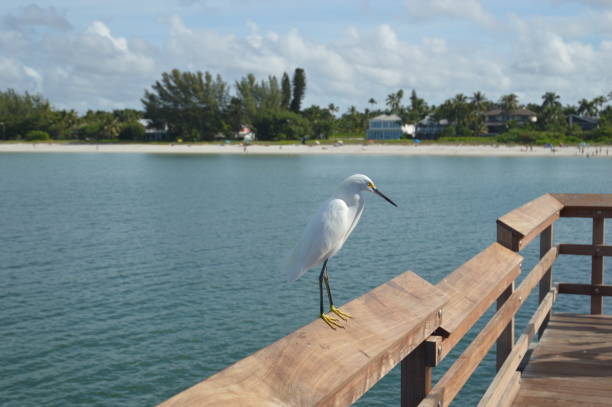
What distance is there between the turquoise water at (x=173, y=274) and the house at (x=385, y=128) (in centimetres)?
6913

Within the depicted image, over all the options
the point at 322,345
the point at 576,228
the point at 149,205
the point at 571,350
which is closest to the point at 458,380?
the point at 322,345

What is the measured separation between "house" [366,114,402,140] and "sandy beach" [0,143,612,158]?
13463mm

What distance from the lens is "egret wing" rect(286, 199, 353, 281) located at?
2646 millimetres

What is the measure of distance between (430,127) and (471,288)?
10959 centimetres

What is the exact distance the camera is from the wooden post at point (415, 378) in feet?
6.49

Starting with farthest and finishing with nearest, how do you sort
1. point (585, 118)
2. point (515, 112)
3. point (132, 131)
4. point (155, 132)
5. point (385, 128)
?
point (385, 128) → point (155, 132) → point (132, 131) → point (585, 118) → point (515, 112)

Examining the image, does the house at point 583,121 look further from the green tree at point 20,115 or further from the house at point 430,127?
the green tree at point 20,115

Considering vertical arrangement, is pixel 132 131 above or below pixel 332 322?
above

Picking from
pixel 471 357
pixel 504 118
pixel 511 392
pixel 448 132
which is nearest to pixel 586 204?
pixel 511 392

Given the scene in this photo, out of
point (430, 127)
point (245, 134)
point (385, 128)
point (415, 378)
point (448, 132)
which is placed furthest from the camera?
point (385, 128)

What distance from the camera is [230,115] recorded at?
102 metres

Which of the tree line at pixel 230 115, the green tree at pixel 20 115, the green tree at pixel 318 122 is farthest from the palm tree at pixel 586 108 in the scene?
the green tree at pixel 20 115

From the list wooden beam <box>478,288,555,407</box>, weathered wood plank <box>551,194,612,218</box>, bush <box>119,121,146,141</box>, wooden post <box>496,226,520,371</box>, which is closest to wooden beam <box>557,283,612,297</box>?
weathered wood plank <box>551,194,612,218</box>

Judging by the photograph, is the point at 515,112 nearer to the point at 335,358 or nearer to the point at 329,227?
the point at 329,227
